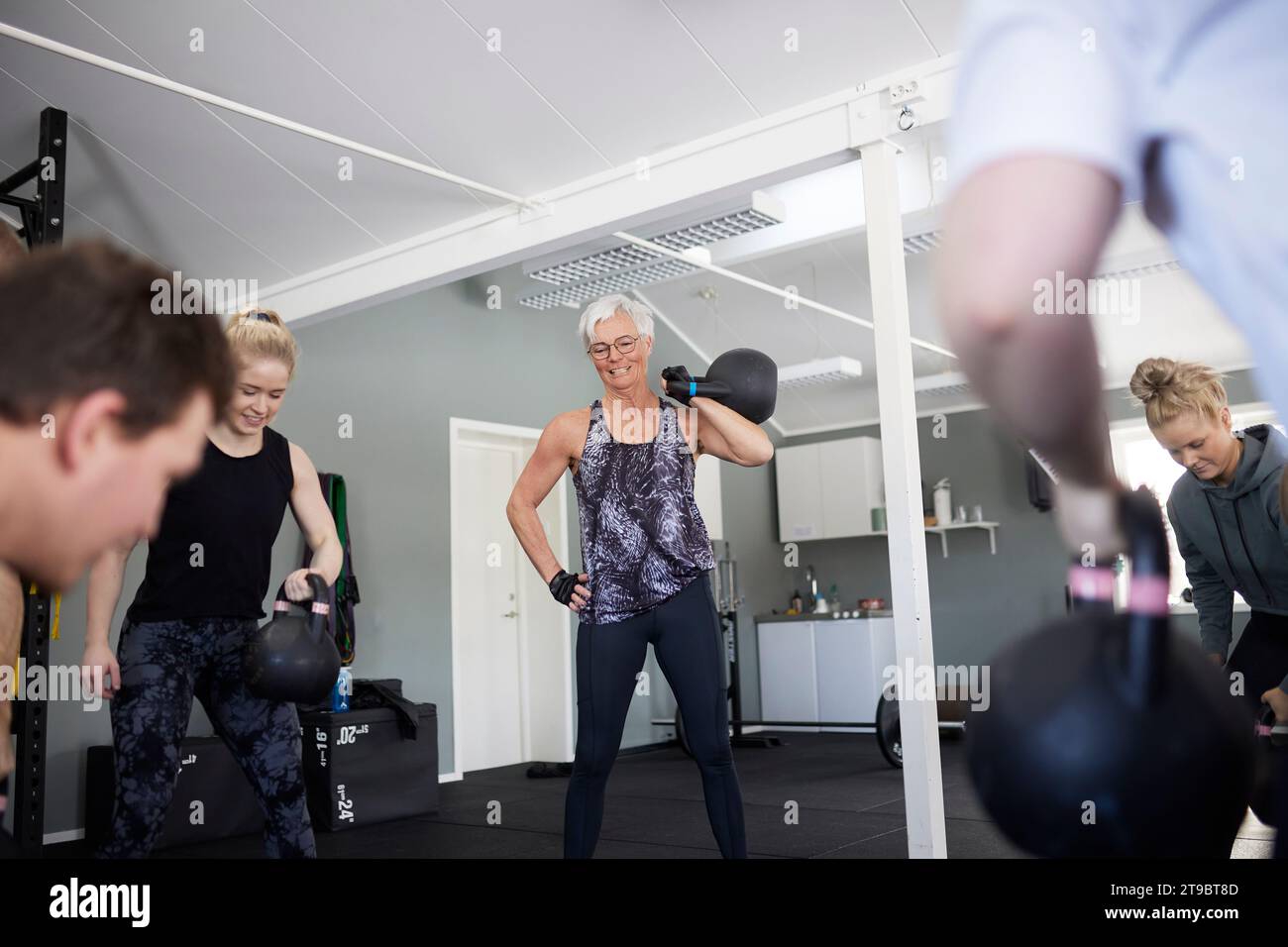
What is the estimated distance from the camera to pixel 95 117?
3.61m

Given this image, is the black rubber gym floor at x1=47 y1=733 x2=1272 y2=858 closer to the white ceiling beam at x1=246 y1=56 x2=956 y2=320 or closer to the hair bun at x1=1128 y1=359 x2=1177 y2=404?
the hair bun at x1=1128 y1=359 x2=1177 y2=404

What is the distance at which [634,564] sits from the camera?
2.25 m

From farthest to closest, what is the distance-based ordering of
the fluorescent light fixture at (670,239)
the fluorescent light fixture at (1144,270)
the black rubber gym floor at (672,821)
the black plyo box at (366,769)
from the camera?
the fluorescent light fixture at (1144,270), the fluorescent light fixture at (670,239), the black plyo box at (366,769), the black rubber gym floor at (672,821)

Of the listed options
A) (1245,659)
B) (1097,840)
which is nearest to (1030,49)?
(1097,840)

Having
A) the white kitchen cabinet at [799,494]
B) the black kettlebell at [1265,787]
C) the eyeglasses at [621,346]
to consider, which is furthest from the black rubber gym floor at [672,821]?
the white kitchen cabinet at [799,494]

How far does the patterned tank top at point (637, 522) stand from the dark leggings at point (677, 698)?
43 mm

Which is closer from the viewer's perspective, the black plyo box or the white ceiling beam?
the white ceiling beam

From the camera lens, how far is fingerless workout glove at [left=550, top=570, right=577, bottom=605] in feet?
7.69

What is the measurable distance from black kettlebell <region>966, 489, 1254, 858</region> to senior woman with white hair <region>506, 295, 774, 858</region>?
164 centimetres

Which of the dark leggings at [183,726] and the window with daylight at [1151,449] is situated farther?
the window with daylight at [1151,449]

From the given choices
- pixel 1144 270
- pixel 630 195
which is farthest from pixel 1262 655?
pixel 1144 270

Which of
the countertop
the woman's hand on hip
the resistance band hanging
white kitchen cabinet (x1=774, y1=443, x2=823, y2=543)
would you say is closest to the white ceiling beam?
the resistance band hanging

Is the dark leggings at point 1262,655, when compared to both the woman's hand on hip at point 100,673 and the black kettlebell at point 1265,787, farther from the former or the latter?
the woman's hand on hip at point 100,673

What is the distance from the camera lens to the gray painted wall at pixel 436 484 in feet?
17.0
